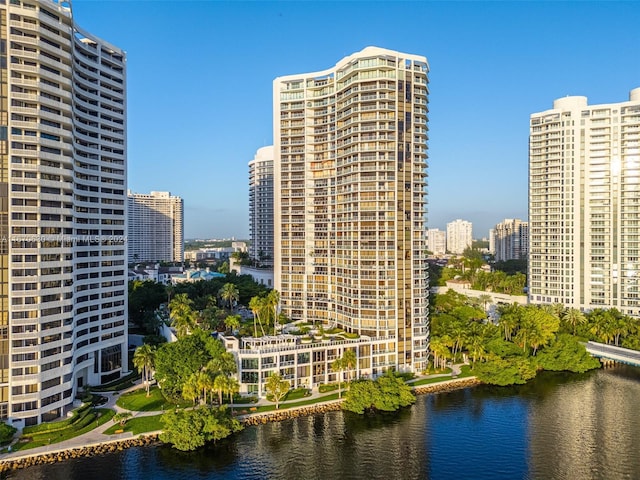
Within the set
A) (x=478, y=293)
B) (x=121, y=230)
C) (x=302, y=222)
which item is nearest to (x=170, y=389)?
(x=121, y=230)

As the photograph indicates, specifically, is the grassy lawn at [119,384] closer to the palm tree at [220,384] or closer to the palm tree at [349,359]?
the palm tree at [220,384]

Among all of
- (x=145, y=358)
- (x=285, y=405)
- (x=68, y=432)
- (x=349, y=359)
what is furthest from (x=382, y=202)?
(x=68, y=432)

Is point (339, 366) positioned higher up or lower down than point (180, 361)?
lower down

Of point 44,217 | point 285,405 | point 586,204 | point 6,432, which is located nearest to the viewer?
point 6,432

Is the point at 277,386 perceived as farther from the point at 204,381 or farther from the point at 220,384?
the point at 204,381

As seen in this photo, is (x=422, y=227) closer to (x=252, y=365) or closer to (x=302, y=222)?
(x=302, y=222)
